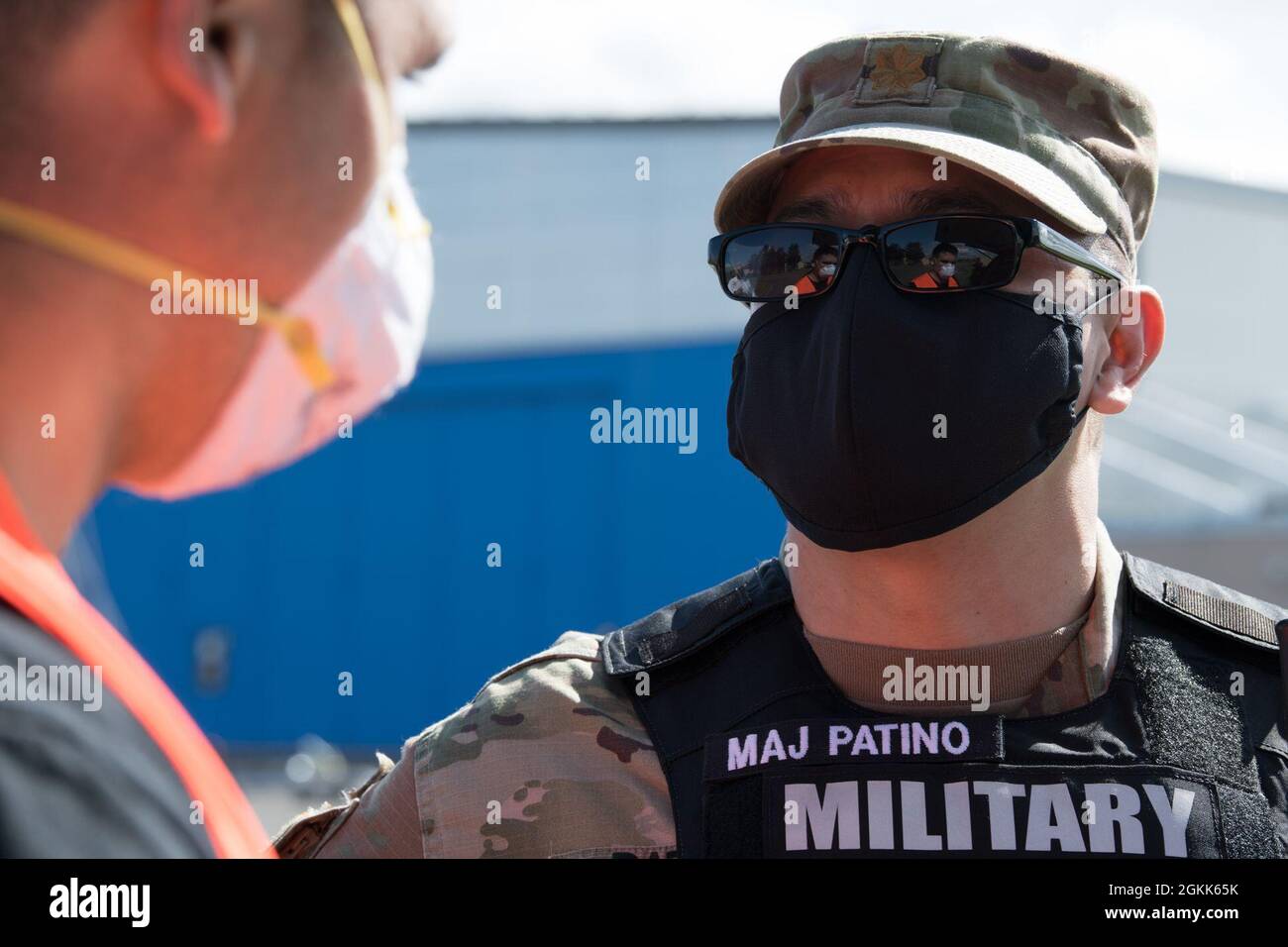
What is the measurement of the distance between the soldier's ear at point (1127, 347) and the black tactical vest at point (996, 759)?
300 millimetres

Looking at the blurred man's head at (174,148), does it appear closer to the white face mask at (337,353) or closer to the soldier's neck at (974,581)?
the white face mask at (337,353)

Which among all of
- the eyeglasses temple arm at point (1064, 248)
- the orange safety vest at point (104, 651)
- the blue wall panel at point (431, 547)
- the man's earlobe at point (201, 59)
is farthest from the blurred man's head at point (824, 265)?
the blue wall panel at point (431, 547)

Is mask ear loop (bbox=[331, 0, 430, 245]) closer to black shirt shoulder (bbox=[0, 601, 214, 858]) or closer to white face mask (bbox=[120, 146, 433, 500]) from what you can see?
white face mask (bbox=[120, 146, 433, 500])

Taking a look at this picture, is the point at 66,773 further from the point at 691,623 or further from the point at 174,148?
the point at 691,623

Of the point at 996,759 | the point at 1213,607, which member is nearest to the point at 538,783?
the point at 996,759

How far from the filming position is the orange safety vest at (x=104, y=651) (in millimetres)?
794

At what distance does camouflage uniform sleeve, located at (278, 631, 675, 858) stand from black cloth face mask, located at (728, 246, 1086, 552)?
1.42 feet

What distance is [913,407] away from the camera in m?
1.77

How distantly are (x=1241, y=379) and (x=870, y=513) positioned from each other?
12.1ft

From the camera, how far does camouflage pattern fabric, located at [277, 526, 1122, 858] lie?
1.78 meters

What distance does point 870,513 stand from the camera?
1772 millimetres

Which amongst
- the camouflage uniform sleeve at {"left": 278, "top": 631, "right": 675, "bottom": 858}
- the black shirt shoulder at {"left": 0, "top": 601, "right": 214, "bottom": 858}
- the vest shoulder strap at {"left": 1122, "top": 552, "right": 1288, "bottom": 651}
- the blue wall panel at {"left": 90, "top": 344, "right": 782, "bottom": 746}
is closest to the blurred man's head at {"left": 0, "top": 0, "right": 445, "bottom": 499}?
the black shirt shoulder at {"left": 0, "top": 601, "right": 214, "bottom": 858}
